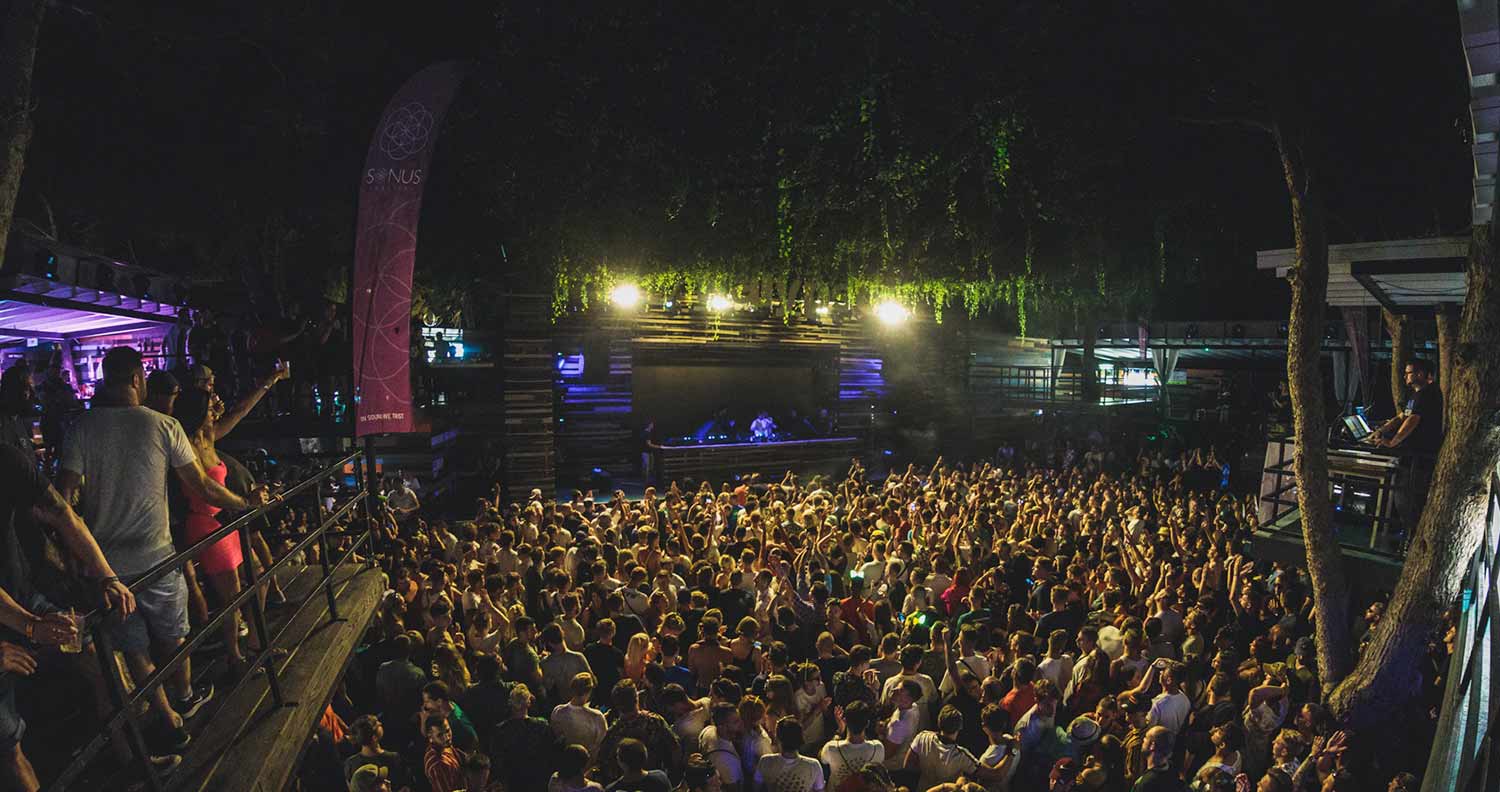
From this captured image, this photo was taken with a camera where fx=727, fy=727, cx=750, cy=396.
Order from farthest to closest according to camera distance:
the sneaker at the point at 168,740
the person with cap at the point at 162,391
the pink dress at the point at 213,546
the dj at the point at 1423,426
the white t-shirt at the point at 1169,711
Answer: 1. the dj at the point at 1423,426
2. the white t-shirt at the point at 1169,711
3. the pink dress at the point at 213,546
4. the person with cap at the point at 162,391
5. the sneaker at the point at 168,740

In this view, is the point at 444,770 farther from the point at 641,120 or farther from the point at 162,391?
the point at 641,120

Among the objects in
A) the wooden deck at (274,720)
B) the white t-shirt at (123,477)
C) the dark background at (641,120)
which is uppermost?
the dark background at (641,120)

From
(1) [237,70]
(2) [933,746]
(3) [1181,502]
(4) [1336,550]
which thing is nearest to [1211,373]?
(3) [1181,502]

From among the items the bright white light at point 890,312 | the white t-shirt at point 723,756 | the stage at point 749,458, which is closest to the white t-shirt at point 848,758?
the white t-shirt at point 723,756

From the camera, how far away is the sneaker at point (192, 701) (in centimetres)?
348

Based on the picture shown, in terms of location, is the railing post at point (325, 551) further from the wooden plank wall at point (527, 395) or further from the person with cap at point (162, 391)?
the wooden plank wall at point (527, 395)

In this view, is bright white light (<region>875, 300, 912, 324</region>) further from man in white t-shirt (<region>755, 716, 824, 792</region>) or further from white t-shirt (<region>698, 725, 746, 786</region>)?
man in white t-shirt (<region>755, 716, 824, 792</region>)

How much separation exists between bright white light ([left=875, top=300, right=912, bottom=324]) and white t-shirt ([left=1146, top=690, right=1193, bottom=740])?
14855mm

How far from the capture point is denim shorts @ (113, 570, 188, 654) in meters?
3.31

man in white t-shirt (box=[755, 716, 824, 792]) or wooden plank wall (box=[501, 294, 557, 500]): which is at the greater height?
wooden plank wall (box=[501, 294, 557, 500])

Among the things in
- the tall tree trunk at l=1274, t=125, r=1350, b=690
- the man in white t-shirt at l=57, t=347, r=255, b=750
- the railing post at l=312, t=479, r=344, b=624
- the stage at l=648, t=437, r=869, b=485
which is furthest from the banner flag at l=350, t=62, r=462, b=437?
the stage at l=648, t=437, r=869, b=485

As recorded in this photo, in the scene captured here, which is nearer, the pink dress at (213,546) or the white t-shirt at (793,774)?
the pink dress at (213,546)

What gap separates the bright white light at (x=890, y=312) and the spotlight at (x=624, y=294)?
6.75 meters

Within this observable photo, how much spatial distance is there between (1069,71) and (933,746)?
6.92 metres
